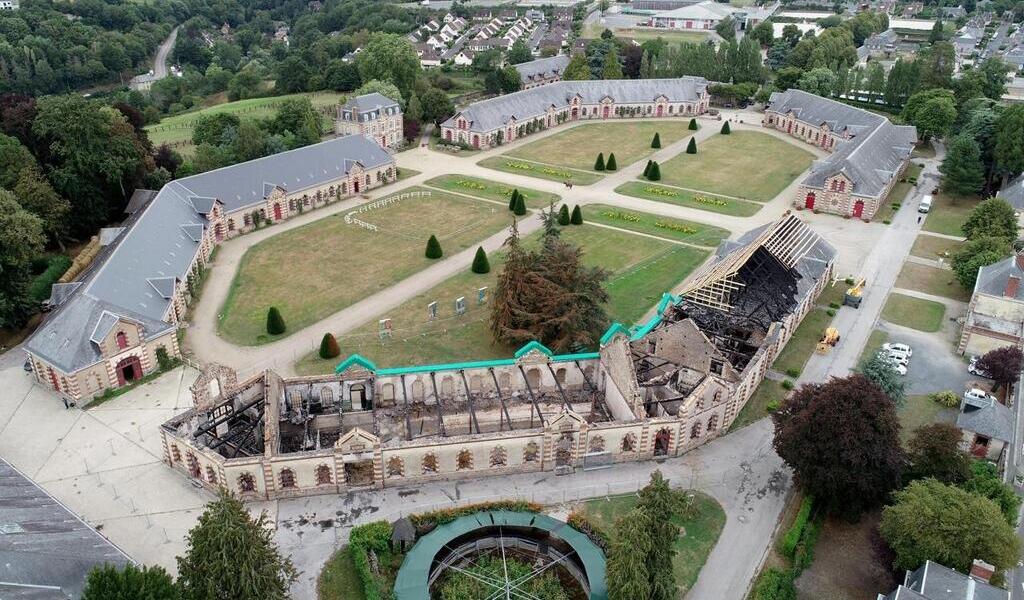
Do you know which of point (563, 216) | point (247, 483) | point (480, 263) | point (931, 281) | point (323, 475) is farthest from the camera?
point (563, 216)

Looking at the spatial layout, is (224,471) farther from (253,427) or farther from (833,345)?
(833,345)

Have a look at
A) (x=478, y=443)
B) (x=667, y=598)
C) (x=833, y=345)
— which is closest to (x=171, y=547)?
(x=478, y=443)

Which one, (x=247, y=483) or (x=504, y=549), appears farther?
(x=247, y=483)

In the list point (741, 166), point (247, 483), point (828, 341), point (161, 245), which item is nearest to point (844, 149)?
point (741, 166)

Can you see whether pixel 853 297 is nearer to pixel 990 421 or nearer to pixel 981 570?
pixel 990 421

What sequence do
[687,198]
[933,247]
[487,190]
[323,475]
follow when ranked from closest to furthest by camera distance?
[323,475] < [933,247] < [687,198] < [487,190]

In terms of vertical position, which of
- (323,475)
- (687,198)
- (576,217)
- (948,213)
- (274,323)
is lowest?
(948,213)
